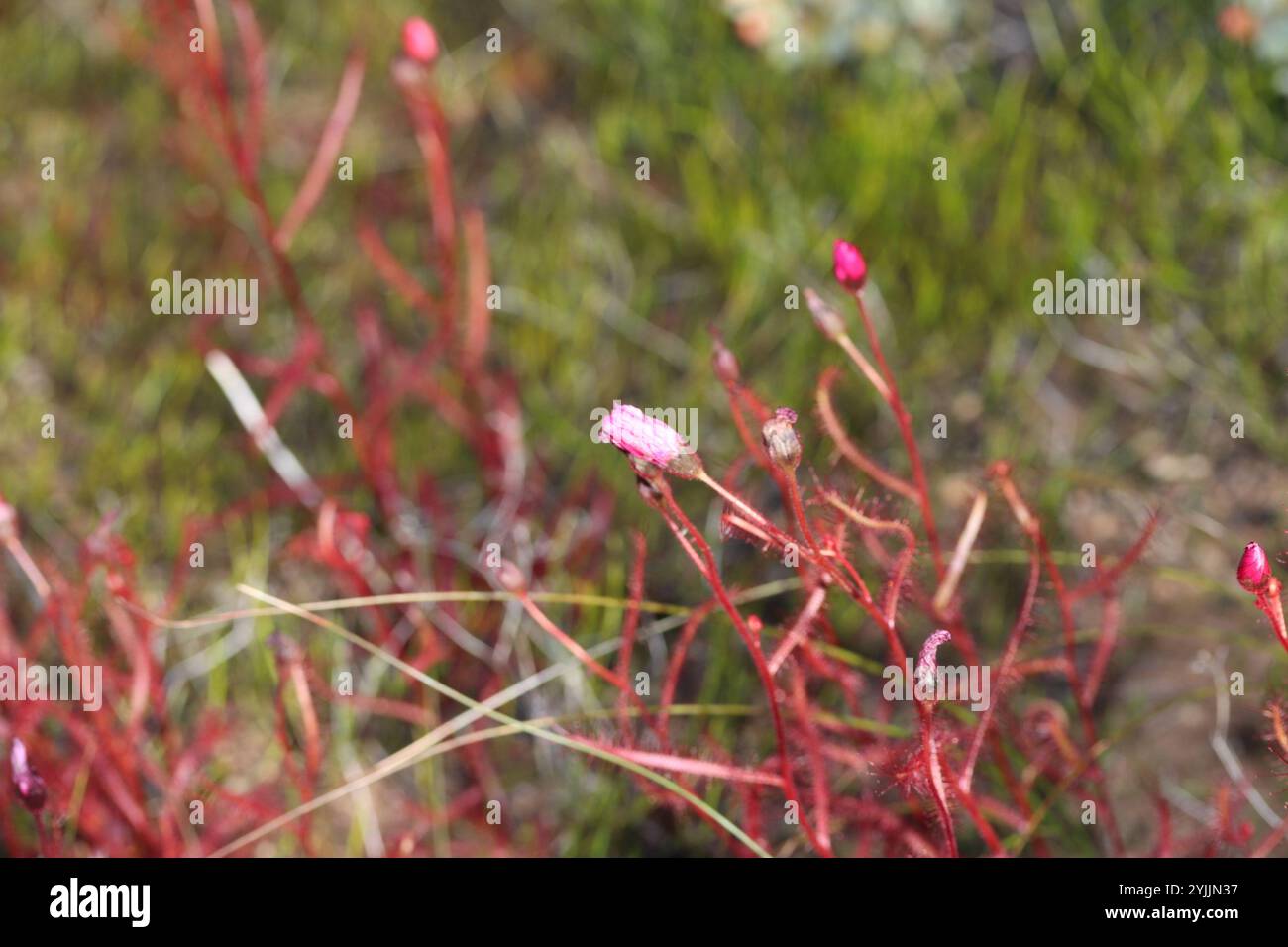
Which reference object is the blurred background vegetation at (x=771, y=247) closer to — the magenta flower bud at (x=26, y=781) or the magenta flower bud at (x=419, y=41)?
the magenta flower bud at (x=419, y=41)

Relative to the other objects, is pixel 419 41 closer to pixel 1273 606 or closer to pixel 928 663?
pixel 928 663

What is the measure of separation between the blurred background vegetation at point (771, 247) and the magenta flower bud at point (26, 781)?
72 cm

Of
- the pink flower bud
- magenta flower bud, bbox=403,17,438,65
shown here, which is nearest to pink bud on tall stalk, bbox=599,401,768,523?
the pink flower bud

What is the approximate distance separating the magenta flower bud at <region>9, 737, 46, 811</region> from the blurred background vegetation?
2.38ft

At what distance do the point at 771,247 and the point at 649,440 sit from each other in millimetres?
1237

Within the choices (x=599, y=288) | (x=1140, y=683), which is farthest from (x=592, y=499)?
(x=1140, y=683)

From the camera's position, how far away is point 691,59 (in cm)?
281

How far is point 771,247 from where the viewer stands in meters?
2.52

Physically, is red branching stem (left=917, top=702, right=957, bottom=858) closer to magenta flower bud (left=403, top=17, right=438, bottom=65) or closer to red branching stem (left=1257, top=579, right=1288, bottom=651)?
red branching stem (left=1257, top=579, right=1288, bottom=651)

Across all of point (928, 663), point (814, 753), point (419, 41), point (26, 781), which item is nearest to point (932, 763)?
point (928, 663)

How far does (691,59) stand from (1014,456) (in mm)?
1027

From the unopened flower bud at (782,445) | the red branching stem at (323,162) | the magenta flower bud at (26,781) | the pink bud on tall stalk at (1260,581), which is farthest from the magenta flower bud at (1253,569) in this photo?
the red branching stem at (323,162)

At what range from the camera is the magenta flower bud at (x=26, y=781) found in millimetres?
1542
